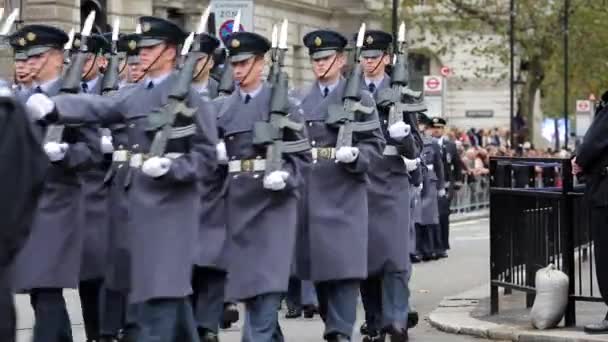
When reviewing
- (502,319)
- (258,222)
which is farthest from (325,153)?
(502,319)

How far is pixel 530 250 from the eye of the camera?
48.0 ft

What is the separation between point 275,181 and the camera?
10.9 metres

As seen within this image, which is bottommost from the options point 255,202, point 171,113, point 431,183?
point 431,183

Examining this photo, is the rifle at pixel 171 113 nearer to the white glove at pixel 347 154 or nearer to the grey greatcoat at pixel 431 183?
the white glove at pixel 347 154

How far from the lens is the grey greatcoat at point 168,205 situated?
1036cm

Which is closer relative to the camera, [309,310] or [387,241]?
[387,241]

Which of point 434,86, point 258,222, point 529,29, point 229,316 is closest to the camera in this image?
point 258,222

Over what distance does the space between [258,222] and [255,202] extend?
0.40 ft

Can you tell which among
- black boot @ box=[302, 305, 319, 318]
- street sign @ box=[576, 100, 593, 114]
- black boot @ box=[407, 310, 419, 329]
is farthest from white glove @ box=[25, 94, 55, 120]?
street sign @ box=[576, 100, 593, 114]

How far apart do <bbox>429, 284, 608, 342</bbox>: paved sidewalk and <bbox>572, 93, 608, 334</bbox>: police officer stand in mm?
309

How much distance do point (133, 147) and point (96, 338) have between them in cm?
203

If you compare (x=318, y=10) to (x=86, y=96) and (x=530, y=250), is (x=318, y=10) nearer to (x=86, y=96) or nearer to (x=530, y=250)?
(x=530, y=250)

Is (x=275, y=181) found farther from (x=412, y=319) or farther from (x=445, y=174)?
(x=445, y=174)

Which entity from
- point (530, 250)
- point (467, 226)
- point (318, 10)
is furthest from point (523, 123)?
point (530, 250)
